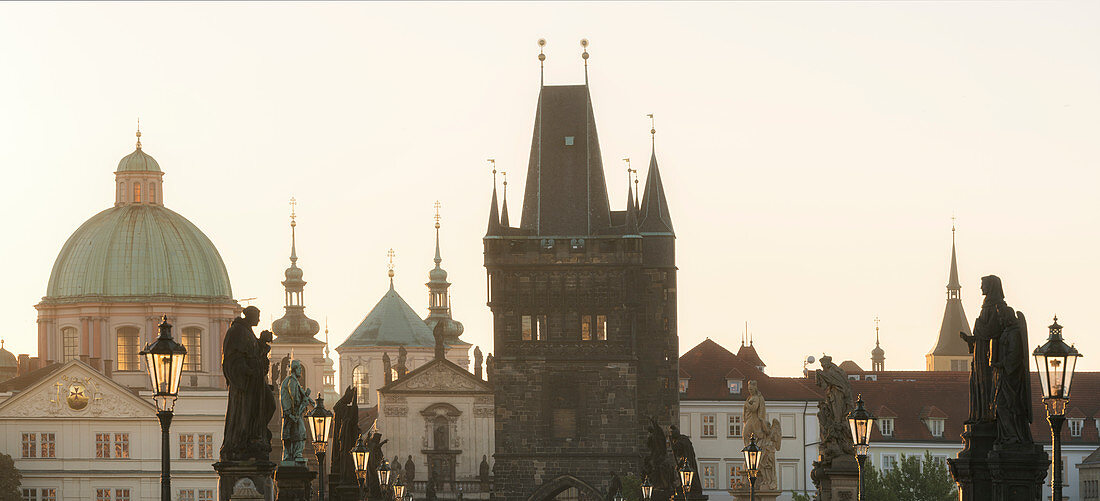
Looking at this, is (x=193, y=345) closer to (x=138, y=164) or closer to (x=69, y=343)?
(x=69, y=343)

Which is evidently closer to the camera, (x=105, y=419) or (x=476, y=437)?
(x=105, y=419)

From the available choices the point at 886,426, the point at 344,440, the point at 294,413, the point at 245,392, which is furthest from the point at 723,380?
the point at 245,392

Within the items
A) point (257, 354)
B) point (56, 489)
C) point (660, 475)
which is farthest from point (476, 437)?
point (257, 354)

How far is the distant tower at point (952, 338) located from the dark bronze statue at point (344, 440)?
136306mm

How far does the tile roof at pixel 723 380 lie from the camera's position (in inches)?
4611

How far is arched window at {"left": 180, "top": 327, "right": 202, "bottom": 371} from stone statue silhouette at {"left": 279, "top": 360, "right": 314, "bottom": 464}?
9570cm

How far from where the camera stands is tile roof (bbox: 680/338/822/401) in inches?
4611

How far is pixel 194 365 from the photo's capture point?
126125 millimetres

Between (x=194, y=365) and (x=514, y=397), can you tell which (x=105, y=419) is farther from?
(x=514, y=397)

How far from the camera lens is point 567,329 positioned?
106375 millimetres

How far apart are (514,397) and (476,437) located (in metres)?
20.2

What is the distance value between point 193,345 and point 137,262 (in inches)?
241

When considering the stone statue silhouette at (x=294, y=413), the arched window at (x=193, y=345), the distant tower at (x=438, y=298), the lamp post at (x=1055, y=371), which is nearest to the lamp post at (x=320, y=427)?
the stone statue silhouette at (x=294, y=413)

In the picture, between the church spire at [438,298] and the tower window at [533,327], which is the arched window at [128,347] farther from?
the church spire at [438,298]
